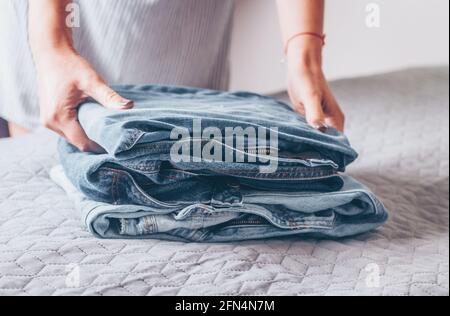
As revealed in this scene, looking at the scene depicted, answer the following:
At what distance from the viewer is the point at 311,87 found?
31.0 inches

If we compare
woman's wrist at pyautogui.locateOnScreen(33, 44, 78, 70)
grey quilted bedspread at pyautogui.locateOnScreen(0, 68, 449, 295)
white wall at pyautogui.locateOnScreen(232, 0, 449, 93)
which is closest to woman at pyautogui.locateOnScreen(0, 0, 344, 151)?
woman's wrist at pyautogui.locateOnScreen(33, 44, 78, 70)

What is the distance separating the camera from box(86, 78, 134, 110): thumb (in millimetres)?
641

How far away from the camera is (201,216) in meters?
0.60

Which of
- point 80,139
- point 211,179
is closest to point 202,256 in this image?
point 211,179

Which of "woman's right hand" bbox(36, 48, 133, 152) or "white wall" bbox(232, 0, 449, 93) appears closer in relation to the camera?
"woman's right hand" bbox(36, 48, 133, 152)

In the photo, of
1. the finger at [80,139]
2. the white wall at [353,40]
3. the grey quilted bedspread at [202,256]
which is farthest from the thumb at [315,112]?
the white wall at [353,40]

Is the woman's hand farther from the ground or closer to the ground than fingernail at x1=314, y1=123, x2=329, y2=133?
farther from the ground

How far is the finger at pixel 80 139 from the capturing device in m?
0.66

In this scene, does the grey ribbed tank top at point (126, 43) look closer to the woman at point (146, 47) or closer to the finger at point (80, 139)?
the woman at point (146, 47)

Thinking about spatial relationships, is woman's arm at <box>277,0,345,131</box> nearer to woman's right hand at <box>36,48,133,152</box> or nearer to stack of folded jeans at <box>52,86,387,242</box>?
stack of folded jeans at <box>52,86,387,242</box>

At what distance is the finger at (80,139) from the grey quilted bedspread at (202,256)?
0.07 m

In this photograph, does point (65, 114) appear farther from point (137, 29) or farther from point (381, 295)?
point (381, 295)

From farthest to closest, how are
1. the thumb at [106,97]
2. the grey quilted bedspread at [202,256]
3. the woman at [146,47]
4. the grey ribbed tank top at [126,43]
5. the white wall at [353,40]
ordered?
A: the white wall at [353,40] → the grey ribbed tank top at [126,43] → the woman at [146,47] → the thumb at [106,97] → the grey quilted bedspread at [202,256]

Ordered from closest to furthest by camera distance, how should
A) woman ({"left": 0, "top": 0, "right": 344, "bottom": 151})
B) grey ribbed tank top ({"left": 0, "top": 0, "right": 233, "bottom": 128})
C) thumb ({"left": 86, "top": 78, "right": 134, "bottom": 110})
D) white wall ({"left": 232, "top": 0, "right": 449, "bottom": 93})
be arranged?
1. thumb ({"left": 86, "top": 78, "right": 134, "bottom": 110})
2. woman ({"left": 0, "top": 0, "right": 344, "bottom": 151})
3. grey ribbed tank top ({"left": 0, "top": 0, "right": 233, "bottom": 128})
4. white wall ({"left": 232, "top": 0, "right": 449, "bottom": 93})
